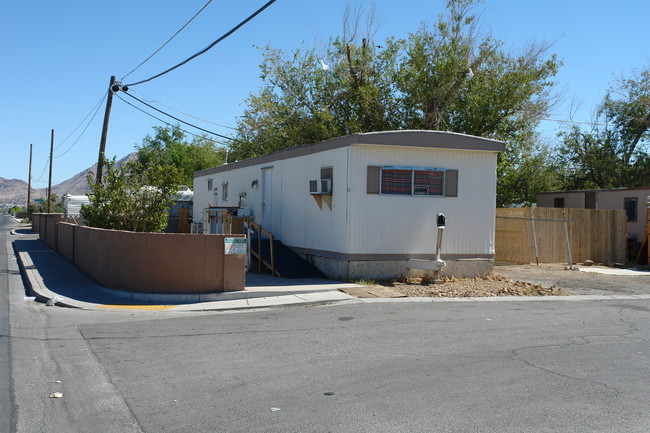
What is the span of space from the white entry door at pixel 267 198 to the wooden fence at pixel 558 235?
7888mm

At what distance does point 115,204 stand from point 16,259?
841cm

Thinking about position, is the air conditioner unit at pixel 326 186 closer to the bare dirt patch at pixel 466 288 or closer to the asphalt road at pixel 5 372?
the bare dirt patch at pixel 466 288

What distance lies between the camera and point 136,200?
651 inches

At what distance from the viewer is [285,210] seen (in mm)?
17641

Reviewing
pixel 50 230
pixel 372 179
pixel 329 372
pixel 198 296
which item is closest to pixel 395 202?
pixel 372 179

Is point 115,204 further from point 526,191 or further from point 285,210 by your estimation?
point 526,191

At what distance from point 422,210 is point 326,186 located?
2.48 metres

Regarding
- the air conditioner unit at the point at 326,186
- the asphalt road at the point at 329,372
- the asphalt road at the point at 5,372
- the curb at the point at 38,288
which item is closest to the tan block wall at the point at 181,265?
the curb at the point at 38,288

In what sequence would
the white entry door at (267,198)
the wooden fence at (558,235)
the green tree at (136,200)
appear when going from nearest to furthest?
the green tree at (136,200) < the white entry door at (267,198) < the wooden fence at (558,235)

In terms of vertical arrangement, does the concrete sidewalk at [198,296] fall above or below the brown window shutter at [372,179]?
below

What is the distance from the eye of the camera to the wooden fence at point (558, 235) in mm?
20281

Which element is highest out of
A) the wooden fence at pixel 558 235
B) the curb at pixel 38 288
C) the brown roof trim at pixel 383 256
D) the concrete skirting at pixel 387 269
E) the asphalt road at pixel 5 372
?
the wooden fence at pixel 558 235

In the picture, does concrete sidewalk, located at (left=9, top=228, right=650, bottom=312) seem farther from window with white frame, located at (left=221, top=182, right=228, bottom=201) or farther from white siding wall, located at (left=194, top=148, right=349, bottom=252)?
window with white frame, located at (left=221, top=182, right=228, bottom=201)

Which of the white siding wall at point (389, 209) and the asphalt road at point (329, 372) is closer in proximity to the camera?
the asphalt road at point (329, 372)
